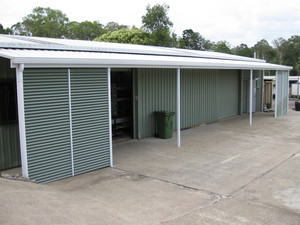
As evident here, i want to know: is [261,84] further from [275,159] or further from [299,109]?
[275,159]

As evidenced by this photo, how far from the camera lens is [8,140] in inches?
301

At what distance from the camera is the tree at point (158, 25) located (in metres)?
34.2

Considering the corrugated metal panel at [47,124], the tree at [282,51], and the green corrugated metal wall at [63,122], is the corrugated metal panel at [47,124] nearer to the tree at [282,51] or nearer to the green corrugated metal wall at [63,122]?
the green corrugated metal wall at [63,122]

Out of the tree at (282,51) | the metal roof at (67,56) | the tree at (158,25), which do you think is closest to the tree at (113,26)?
the tree at (158,25)

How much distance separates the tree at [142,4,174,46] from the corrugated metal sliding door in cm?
1821

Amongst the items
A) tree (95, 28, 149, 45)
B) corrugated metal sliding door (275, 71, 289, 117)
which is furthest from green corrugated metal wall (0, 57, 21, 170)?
tree (95, 28, 149, 45)

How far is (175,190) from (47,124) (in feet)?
9.54

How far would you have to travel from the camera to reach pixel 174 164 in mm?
8312

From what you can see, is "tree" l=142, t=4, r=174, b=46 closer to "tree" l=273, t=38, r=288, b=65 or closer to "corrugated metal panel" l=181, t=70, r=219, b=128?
"corrugated metal panel" l=181, t=70, r=219, b=128

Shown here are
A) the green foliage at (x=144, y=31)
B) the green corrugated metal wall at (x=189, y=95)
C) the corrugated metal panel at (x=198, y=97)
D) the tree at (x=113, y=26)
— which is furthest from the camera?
the tree at (x=113, y=26)

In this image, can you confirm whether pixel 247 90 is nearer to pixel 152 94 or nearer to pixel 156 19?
pixel 152 94

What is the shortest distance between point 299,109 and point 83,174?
53.5ft

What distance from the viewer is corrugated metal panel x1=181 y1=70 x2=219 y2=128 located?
13.2m

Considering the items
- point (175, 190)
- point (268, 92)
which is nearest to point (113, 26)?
point (268, 92)
